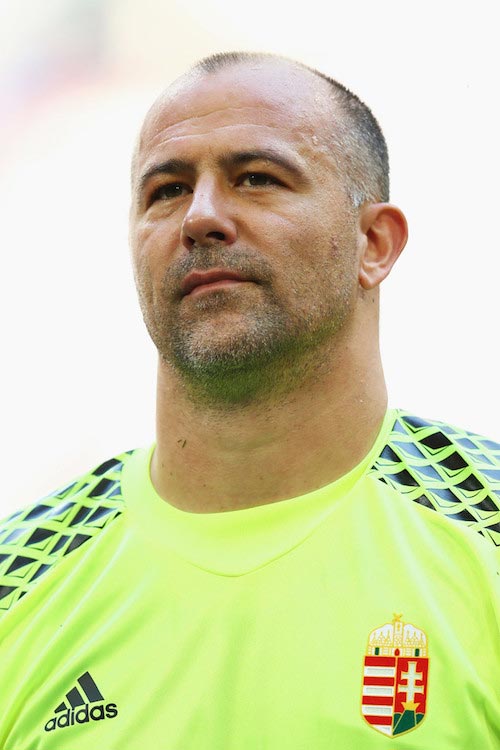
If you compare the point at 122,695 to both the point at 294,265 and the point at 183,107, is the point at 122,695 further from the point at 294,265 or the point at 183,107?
the point at 183,107

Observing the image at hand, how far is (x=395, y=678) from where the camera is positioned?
2.27 meters

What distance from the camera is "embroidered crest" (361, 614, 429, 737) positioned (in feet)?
7.24

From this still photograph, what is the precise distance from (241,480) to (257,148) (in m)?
1.02

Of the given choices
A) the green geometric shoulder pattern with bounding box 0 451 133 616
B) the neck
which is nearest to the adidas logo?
the green geometric shoulder pattern with bounding box 0 451 133 616

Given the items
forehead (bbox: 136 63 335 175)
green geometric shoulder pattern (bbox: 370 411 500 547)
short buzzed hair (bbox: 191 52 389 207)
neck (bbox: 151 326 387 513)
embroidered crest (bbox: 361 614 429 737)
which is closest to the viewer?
embroidered crest (bbox: 361 614 429 737)

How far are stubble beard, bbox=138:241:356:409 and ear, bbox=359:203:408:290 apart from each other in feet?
0.68

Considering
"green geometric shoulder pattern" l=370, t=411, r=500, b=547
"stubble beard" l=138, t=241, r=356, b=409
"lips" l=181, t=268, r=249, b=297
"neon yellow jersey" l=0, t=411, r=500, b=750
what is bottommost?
"neon yellow jersey" l=0, t=411, r=500, b=750

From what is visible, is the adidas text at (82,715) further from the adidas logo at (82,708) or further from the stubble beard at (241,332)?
the stubble beard at (241,332)

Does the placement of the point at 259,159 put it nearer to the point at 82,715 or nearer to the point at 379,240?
the point at 379,240

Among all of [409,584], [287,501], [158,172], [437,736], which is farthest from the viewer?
[158,172]

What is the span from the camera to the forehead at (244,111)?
2.91 meters

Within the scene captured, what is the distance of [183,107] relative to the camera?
306 cm

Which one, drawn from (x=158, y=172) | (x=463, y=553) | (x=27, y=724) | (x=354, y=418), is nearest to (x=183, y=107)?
(x=158, y=172)

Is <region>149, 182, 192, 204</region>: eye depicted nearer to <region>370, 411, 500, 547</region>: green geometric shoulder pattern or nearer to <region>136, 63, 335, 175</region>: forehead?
<region>136, 63, 335, 175</region>: forehead
